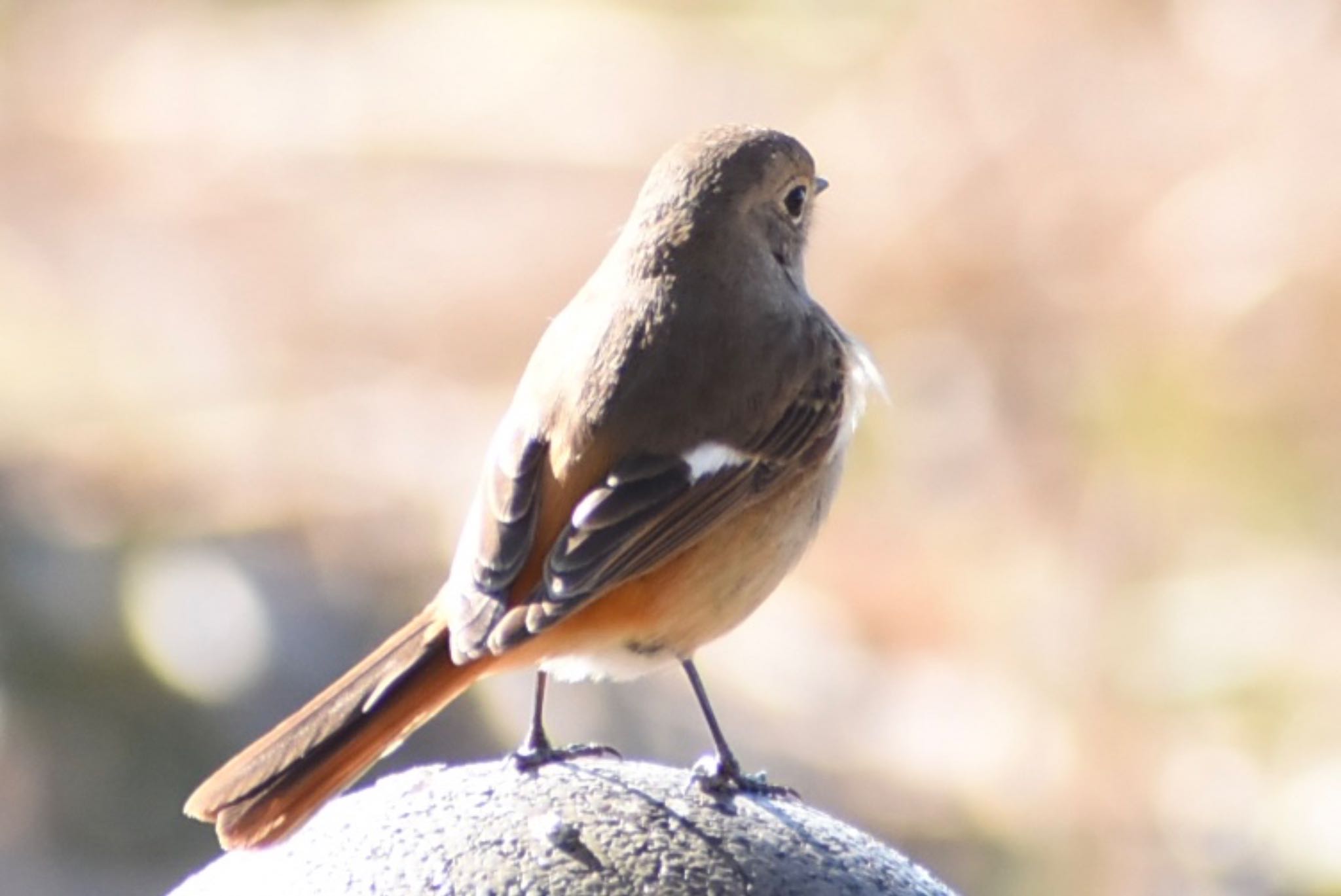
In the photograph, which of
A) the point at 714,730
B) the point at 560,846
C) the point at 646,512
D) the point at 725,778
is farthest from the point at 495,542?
the point at 560,846

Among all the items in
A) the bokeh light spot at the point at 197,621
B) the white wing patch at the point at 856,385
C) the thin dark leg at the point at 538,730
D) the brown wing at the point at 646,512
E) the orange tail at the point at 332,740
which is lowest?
the orange tail at the point at 332,740

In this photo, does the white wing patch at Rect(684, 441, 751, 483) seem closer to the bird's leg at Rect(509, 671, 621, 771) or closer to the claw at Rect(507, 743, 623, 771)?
the bird's leg at Rect(509, 671, 621, 771)

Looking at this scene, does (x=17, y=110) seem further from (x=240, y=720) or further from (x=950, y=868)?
(x=950, y=868)

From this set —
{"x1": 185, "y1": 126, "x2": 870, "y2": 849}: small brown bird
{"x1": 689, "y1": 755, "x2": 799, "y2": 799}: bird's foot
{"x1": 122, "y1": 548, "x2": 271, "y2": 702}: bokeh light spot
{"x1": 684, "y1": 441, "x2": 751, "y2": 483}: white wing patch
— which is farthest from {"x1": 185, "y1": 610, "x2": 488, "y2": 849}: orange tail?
{"x1": 122, "y1": 548, "x2": 271, "y2": 702}: bokeh light spot

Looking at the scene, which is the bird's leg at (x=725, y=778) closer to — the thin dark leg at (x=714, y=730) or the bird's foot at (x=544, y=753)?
the thin dark leg at (x=714, y=730)

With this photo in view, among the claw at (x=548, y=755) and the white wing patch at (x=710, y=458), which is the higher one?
the white wing patch at (x=710, y=458)

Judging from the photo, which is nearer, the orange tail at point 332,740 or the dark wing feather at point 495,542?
the orange tail at point 332,740

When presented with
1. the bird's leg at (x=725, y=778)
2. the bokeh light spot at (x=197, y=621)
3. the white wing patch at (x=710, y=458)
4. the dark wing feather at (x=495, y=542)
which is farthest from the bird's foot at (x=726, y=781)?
the bokeh light spot at (x=197, y=621)

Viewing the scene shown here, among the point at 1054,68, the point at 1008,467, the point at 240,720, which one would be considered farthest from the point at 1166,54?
the point at 240,720
